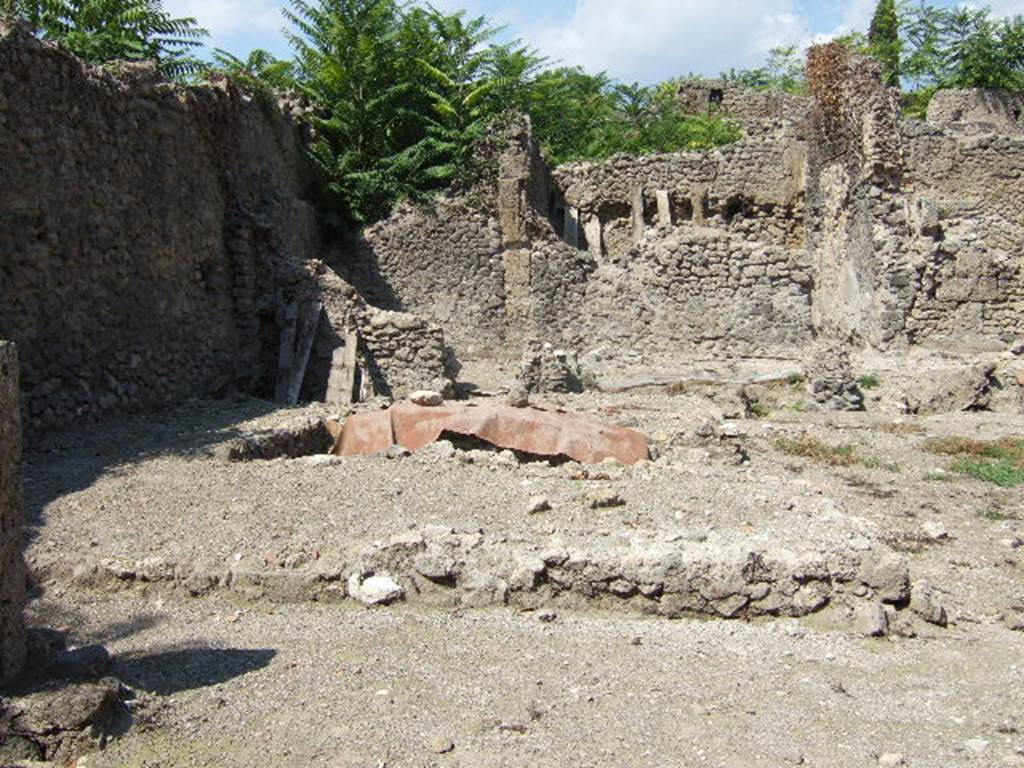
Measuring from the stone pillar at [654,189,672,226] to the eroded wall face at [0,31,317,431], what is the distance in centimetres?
946

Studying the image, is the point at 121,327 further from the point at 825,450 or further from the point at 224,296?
the point at 825,450

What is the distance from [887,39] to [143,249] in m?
30.4

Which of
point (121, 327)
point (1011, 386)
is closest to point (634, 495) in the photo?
point (121, 327)

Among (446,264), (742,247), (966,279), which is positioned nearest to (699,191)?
(742,247)

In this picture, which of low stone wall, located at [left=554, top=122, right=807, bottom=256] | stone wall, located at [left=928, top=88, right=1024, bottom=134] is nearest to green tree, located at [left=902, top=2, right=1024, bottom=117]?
stone wall, located at [left=928, top=88, right=1024, bottom=134]

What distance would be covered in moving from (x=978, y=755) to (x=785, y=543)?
1762 millimetres

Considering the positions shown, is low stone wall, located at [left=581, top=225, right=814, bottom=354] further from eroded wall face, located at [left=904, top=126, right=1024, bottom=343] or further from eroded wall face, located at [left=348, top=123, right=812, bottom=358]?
eroded wall face, located at [left=904, top=126, right=1024, bottom=343]

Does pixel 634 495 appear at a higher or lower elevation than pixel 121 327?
lower

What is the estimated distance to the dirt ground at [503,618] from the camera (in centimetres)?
396

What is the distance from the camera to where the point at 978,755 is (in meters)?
3.88

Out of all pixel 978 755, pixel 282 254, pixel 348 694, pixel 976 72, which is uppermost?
pixel 976 72

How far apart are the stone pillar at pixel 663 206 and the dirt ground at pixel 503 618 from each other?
13.2 metres

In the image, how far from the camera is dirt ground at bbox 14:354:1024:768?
396cm

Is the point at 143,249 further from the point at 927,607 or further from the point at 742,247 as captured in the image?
the point at 742,247
